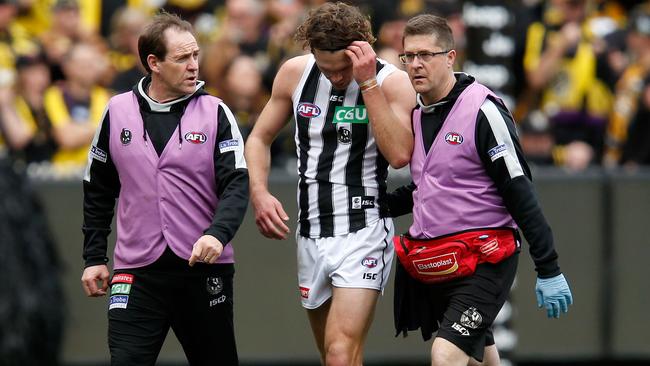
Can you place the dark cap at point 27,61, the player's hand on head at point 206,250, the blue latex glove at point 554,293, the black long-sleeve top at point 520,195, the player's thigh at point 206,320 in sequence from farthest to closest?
the dark cap at point 27,61, the player's thigh at point 206,320, the blue latex glove at point 554,293, the black long-sleeve top at point 520,195, the player's hand on head at point 206,250

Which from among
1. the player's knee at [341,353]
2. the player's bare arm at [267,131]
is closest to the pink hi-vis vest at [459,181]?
the player's knee at [341,353]

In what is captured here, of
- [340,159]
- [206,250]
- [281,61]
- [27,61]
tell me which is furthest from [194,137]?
[281,61]

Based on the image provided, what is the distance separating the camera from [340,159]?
827 centimetres

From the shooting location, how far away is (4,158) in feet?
39.9

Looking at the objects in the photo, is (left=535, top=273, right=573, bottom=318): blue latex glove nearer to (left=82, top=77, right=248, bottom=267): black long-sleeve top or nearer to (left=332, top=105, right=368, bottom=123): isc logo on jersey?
(left=332, top=105, right=368, bottom=123): isc logo on jersey

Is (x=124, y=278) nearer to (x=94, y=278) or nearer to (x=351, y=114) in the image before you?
(x=94, y=278)

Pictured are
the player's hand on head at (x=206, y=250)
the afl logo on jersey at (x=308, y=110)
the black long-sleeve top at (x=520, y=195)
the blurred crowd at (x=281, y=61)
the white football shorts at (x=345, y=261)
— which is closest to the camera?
the player's hand on head at (x=206, y=250)

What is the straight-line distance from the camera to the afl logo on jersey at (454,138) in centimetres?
772

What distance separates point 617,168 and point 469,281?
5338mm

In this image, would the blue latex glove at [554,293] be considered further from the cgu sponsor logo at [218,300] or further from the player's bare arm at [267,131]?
the cgu sponsor logo at [218,300]

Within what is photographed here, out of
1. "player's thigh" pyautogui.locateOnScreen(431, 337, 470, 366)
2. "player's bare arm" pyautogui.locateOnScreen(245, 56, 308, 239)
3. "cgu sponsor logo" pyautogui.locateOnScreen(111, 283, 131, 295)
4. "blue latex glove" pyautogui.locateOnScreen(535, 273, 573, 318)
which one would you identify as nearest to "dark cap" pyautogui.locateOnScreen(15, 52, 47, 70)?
"player's bare arm" pyautogui.locateOnScreen(245, 56, 308, 239)

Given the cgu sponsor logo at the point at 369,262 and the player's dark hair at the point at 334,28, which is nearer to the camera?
the player's dark hair at the point at 334,28

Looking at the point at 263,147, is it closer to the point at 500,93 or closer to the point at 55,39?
the point at 500,93

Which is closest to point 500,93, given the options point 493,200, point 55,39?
point 493,200
